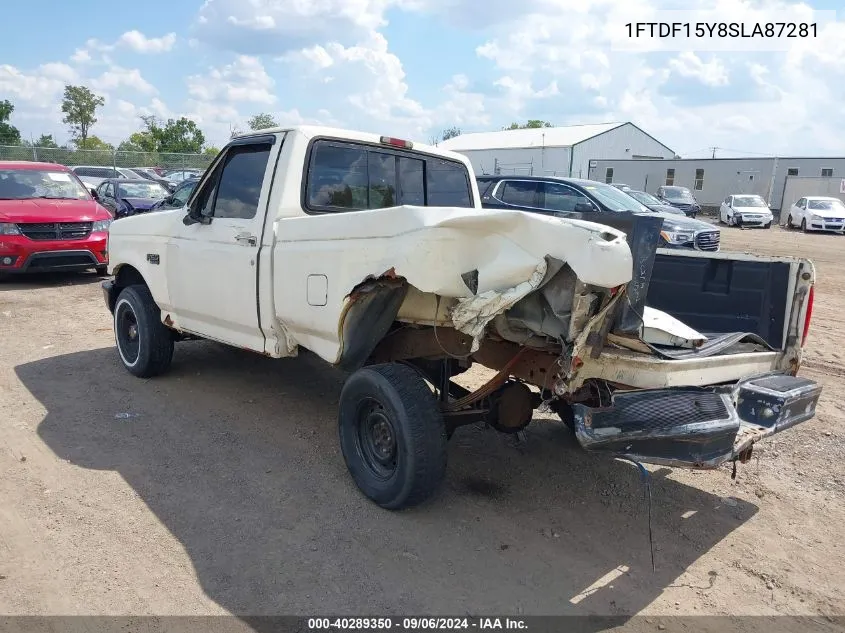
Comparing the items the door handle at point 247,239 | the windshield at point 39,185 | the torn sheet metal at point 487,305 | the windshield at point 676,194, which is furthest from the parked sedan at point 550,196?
the windshield at point 676,194

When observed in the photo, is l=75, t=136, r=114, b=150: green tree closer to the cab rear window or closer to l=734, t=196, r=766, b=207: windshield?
l=734, t=196, r=766, b=207: windshield

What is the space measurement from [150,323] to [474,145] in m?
49.5

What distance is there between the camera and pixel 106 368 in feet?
20.7

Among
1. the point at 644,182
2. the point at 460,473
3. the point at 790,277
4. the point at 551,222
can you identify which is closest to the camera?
the point at 551,222

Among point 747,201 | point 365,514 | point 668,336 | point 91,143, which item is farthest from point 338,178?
point 91,143

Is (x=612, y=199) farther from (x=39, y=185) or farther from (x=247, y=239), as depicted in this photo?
(x=39, y=185)

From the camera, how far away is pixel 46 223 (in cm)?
1020

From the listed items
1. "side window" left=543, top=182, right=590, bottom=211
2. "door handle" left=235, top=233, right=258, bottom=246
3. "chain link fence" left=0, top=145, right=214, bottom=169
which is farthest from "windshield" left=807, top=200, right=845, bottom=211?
"door handle" left=235, top=233, right=258, bottom=246

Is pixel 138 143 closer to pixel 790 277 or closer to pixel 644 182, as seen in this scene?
pixel 644 182

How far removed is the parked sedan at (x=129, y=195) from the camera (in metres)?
14.9

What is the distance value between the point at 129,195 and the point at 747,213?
24.1 metres

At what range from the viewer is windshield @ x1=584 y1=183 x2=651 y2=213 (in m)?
11.8

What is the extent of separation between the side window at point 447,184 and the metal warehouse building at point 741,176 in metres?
33.5

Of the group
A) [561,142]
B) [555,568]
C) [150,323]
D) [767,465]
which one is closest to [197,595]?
[555,568]
